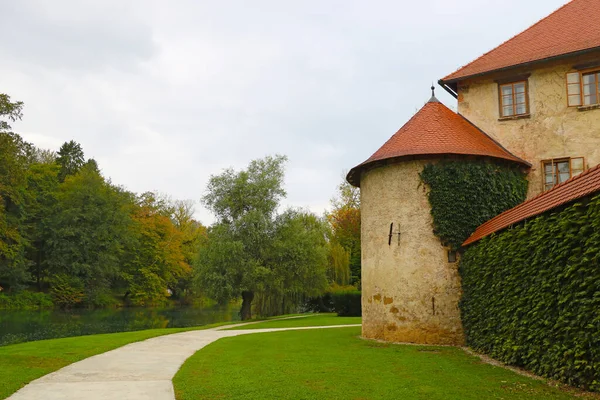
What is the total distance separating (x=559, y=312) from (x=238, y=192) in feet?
88.2

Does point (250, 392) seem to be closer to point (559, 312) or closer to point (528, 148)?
point (559, 312)

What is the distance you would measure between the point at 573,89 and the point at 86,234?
48.1m

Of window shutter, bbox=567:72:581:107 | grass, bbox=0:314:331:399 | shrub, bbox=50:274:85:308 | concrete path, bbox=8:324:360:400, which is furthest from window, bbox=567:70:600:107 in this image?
shrub, bbox=50:274:85:308

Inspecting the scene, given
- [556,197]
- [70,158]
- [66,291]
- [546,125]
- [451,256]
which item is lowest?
[66,291]

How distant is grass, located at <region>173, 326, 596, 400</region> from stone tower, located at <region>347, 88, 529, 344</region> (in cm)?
108

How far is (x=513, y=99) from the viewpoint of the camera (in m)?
18.1

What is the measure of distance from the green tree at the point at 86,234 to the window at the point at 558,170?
4615 centimetres

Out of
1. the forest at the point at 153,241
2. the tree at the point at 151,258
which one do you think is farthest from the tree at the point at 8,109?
the tree at the point at 151,258

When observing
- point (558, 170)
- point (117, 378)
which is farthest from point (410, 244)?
point (117, 378)

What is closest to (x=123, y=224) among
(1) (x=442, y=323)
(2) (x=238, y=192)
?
(2) (x=238, y=192)

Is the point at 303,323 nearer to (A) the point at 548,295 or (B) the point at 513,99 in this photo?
(B) the point at 513,99

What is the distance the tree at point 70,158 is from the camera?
2569 inches

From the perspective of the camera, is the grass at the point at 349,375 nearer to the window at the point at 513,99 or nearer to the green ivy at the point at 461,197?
the green ivy at the point at 461,197

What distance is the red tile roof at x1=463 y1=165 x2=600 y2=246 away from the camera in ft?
27.3
